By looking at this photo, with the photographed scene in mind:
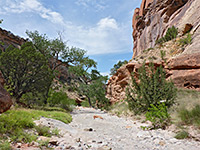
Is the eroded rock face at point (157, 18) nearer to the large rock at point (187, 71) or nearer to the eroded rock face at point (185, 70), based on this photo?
the eroded rock face at point (185, 70)

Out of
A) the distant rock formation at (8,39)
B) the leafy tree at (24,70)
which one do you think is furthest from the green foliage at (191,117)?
the distant rock formation at (8,39)

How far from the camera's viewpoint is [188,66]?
11852 mm

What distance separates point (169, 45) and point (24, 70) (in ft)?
59.3

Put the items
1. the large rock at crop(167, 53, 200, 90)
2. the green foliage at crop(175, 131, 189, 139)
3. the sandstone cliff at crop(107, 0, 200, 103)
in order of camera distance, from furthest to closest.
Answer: the sandstone cliff at crop(107, 0, 200, 103) < the large rock at crop(167, 53, 200, 90) < the green foliage at crop(175, 131, 189, 139)

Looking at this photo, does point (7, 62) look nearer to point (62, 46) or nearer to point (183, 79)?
point (62, 46)

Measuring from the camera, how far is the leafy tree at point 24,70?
11.2 meters

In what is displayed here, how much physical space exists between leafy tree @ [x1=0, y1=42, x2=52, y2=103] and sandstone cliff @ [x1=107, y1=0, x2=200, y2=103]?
950 centimetres

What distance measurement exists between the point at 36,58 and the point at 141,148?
1174cm

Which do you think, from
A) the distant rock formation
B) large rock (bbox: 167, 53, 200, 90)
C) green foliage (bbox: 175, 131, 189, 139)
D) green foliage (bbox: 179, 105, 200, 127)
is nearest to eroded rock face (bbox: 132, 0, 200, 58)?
large rock (bbox: 167, 53, 200, 90)

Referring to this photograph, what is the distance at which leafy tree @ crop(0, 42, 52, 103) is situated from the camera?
36.8 ft

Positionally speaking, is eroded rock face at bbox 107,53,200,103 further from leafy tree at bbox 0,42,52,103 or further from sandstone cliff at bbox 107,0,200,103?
leafy tree at bbox 0,42,52,103

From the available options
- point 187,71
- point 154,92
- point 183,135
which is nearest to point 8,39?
point 154,92

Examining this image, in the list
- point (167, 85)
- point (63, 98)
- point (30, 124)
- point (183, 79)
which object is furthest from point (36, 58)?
point (183, 79)

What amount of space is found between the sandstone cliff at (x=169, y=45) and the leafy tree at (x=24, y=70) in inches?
374
